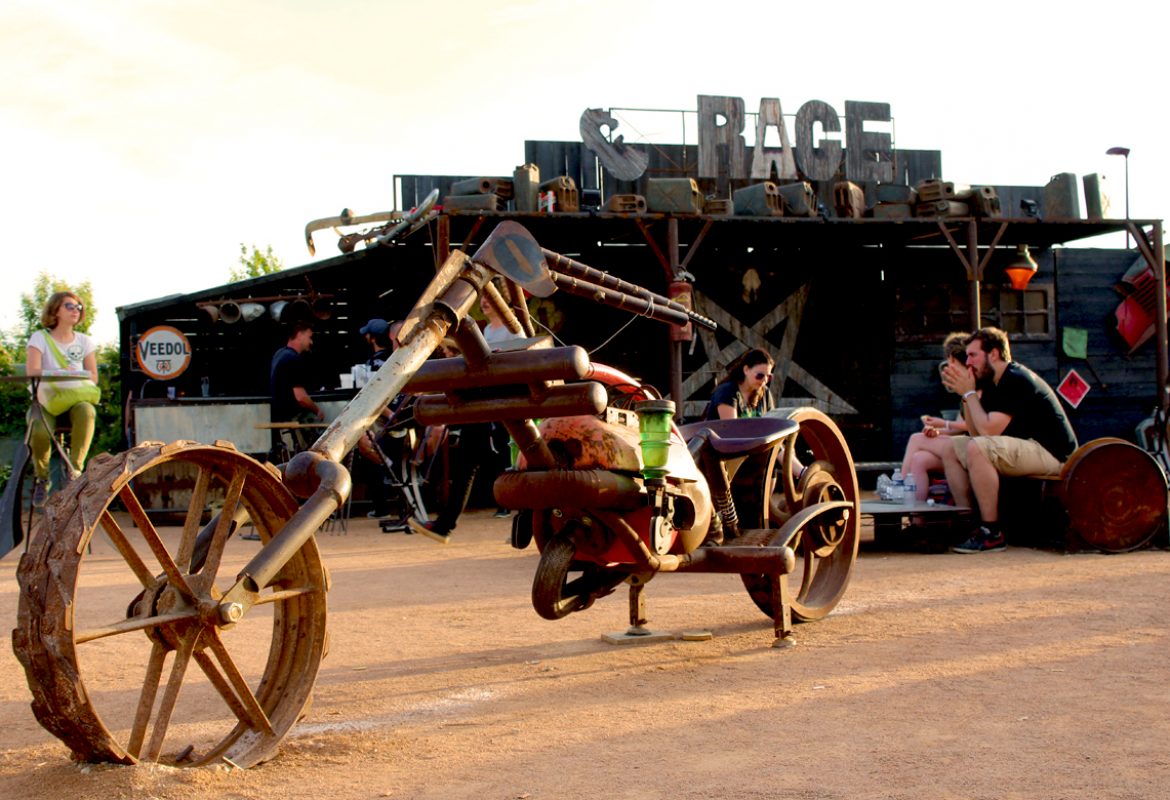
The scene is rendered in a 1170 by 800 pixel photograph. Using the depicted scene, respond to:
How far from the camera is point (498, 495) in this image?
4.43m

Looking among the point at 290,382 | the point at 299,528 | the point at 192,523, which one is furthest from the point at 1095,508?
the point at 290,382

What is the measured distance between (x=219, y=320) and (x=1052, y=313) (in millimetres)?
11009

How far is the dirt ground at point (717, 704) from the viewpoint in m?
3.12

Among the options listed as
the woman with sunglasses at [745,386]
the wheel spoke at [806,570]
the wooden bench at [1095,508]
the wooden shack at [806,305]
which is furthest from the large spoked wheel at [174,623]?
the wooden shack at [806,305]

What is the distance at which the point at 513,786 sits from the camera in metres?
3.14

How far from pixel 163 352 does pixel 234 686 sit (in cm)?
1283

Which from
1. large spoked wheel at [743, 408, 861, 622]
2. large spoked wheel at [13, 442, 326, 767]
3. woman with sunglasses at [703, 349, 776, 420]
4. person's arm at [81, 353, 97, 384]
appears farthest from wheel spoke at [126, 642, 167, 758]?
person's arm at [81, 353, 97, 384]

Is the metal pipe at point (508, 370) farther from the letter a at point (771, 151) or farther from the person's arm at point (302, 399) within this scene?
the letter a at point (771, 151)

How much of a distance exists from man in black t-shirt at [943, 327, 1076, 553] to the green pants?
596cm

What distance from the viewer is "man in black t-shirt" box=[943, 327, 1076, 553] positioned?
26.8ft

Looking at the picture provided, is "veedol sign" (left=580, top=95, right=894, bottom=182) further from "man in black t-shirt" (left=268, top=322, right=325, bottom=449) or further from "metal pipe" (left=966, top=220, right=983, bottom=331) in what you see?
"man in black t-shirt" (left=268, top=322, right=325, bottom=449)

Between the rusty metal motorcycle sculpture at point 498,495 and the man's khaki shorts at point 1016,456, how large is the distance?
260cm

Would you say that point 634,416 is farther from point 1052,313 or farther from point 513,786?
point 1052,313

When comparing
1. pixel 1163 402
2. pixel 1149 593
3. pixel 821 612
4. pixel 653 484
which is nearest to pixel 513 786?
pixel 653 484
